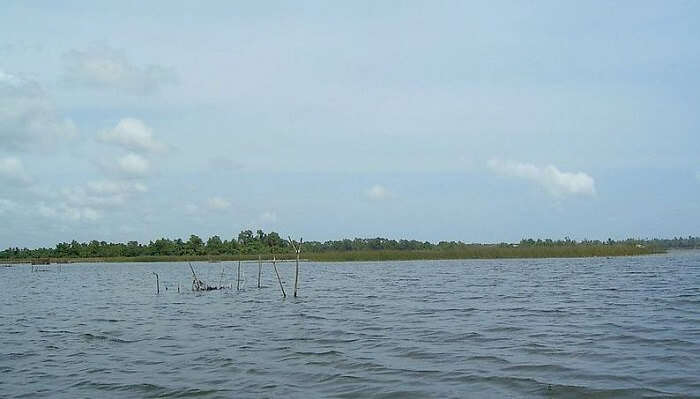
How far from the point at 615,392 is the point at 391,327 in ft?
31.6

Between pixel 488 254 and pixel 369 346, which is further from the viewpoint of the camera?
pixel 488 254

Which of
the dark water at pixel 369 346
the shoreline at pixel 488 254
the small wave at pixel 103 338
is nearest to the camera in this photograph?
the dark water at pixel 369 346

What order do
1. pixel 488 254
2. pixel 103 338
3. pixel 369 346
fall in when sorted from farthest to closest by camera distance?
pixel 488 254 → pixel 103 338 → pixel 369 346

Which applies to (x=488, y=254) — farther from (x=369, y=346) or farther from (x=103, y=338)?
(x=369, y=346)

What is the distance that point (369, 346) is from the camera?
55.2 feet

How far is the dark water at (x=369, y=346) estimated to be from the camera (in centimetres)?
1234

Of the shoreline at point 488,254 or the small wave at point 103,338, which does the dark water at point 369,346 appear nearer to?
the small wave at point 103,338

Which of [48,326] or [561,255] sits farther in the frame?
[561,255]

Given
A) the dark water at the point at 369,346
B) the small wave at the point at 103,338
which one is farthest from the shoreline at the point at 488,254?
the small wave at the point at 103,338

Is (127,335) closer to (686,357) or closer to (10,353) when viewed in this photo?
(10,353)

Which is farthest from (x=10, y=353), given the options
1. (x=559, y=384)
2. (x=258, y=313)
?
(x=559, y=384)

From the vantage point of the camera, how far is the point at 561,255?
256 feet

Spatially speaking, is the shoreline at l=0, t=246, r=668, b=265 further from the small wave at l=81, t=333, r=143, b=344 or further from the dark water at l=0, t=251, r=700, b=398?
the small wave at l=81, t=333, r=143, b=344

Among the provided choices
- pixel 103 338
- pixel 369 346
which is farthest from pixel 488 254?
pixel 369 346
